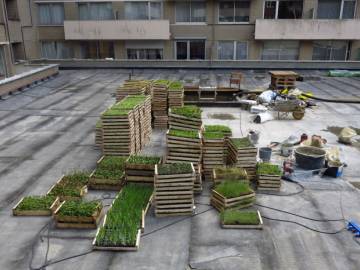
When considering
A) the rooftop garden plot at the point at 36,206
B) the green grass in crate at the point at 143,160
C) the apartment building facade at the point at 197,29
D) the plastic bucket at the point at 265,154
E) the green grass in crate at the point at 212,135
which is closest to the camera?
the rooftop garden plot at the point at 36,206

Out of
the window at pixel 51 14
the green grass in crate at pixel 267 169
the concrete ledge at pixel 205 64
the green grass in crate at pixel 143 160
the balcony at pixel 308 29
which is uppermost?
the window at pixel 51 14

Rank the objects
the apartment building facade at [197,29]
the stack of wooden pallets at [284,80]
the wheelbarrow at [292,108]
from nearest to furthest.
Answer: the wheelbarrow at [292,108] < the stack of wooden pallets at [284,80] < the apartment building facade at [197,29]

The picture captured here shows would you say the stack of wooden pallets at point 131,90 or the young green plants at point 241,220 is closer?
the young green plants at point 241,220

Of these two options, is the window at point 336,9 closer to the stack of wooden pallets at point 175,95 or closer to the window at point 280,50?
the window at point 280,50

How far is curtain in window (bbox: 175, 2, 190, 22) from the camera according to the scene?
123 feet

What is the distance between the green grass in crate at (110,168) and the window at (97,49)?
27365 mm

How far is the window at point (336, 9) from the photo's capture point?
119 ft

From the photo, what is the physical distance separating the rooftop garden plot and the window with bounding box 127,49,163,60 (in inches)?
1150

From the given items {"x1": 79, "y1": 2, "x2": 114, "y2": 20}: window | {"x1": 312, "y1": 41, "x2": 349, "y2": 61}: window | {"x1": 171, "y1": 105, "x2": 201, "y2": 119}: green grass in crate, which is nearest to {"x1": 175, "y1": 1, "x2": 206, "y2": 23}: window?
{"x1": 79, "y1": 2, "x2": 114, "y2": 20}: window

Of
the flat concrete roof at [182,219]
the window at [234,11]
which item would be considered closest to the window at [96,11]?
the window at [234,11]

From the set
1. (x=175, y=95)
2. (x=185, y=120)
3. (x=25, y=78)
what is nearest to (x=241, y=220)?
(x=185, y=120)

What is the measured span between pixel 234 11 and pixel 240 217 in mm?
30849

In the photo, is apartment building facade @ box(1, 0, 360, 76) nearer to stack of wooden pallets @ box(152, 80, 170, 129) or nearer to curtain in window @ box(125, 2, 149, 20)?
curtain in window @ box(125, 2, 149, 20)

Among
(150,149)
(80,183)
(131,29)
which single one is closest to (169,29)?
(131,29)
